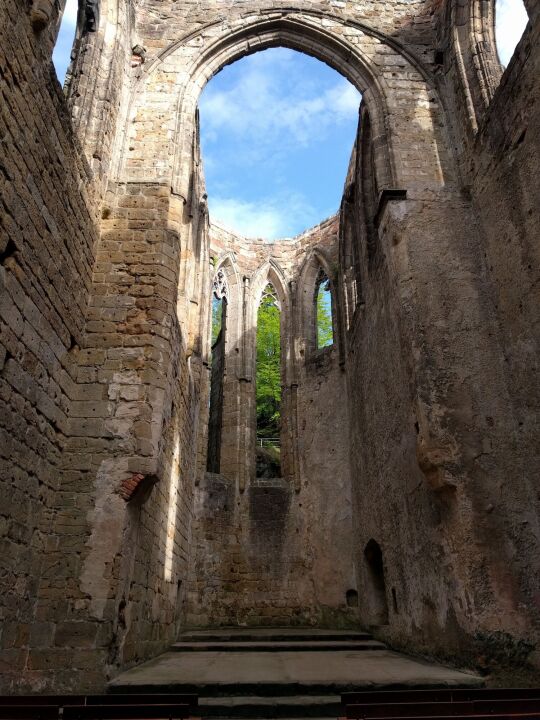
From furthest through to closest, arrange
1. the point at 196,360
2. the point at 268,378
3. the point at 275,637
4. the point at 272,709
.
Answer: the point at 268,378
the point at 196,360
the point at 275,637
the point at 272,709

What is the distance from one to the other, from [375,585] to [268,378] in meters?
10.5

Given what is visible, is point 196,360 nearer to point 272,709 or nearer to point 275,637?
point 275,637

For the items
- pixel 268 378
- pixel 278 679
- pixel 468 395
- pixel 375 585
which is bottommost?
pixel 278 679

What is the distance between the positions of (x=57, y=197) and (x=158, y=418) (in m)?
2.23

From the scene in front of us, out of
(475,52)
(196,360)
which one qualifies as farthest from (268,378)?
(475,52)

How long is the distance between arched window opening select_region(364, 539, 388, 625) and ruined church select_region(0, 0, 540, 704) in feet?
0.11

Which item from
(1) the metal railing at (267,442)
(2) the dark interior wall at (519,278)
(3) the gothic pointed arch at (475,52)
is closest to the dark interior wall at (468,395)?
(2) the dark interior wall at (519,278)

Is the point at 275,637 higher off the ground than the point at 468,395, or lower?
lower

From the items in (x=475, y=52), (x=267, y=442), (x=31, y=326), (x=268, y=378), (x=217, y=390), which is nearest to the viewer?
(x=31, y=326)

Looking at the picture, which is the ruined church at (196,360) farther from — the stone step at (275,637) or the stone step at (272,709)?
the stone step at (272,709)

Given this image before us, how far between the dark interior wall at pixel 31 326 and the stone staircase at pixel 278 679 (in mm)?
953

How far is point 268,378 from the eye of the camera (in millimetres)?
18125

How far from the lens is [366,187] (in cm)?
918

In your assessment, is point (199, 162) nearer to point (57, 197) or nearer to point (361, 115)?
point (361, 115)
